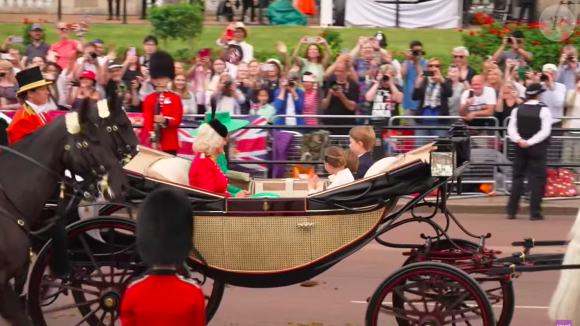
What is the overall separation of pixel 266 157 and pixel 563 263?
23.2 ft

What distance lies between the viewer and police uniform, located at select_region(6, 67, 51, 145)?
303 inches

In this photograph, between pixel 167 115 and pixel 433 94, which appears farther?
pixel 433 94

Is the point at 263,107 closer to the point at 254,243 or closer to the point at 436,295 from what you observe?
the point at 254,243

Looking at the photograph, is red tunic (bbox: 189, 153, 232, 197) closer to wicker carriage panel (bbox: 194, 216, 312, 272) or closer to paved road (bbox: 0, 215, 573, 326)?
wicker carriage panel (bbox: 194, 216, 312, 272)

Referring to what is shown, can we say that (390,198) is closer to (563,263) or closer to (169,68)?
(563,263)

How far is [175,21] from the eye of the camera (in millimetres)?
21422

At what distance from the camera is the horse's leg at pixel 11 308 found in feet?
20.5

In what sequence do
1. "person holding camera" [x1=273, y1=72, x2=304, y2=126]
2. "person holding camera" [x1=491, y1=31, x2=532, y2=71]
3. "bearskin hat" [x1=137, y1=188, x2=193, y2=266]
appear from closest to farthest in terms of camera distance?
"bearskin hat" [x1=137, y1=188, x2=193, y2=266]
"person holding camera" [x1=273, y1=72, x2=304, y2=126]
"person holding camera" [x1=491, y1=31, x2=532, y2=71]

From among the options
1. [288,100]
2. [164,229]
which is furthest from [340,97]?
[164,229]

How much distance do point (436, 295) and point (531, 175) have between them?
238 inches

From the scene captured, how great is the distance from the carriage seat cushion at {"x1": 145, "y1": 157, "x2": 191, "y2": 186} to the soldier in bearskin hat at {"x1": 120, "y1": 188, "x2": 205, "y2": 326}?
2.33 metres

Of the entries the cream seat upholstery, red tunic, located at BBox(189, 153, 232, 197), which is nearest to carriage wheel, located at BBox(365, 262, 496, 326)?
the cream seat upholstery

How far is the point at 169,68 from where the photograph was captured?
11633 mm

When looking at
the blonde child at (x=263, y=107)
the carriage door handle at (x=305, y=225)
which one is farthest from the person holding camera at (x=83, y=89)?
the carriage door handle at (x=305, y=225)
